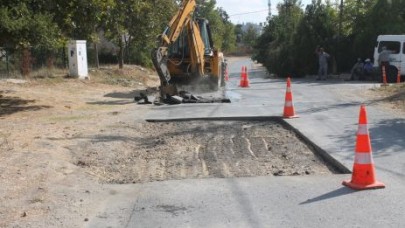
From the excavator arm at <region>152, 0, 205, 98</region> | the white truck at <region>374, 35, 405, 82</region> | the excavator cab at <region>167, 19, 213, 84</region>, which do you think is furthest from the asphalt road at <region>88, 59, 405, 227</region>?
the white truck at <region>374, 35, 405, 82</region>

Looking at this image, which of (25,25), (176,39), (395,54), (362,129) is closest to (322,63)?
(395,54)

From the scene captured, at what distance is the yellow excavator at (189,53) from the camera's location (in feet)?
58.9

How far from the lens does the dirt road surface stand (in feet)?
21.2

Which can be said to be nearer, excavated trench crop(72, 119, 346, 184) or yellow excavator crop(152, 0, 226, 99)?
excavated trench crop(72, 119, 346, 184)

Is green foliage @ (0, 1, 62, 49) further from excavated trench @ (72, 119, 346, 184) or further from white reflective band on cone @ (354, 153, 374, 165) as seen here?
white reflective band on cone @ (354, 153, 374, 165)

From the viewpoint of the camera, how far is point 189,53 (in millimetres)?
19688

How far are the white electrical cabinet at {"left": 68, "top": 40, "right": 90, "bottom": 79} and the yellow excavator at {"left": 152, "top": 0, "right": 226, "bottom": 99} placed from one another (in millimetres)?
6859

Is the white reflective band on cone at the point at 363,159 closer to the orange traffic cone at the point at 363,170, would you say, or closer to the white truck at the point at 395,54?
the orange traffic cone at the point at 363,170

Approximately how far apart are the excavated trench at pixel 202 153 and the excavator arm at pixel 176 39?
5078 millimetres

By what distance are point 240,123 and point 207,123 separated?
773 mm

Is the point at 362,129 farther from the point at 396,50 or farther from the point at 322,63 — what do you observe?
the point at 322,63

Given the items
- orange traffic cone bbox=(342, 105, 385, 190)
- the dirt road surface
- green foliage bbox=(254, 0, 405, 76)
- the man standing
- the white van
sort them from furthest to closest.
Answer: green foliage bbox=(254, 0, 405, 76) < the man standing < the white van < orange traffic cone bbox=(342, 105, 385, 190) < the dirt road surface

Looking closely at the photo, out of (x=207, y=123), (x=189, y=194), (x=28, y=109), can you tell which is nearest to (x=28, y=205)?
(x=189, y=194)

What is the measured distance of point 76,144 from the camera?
10078 millimetres
